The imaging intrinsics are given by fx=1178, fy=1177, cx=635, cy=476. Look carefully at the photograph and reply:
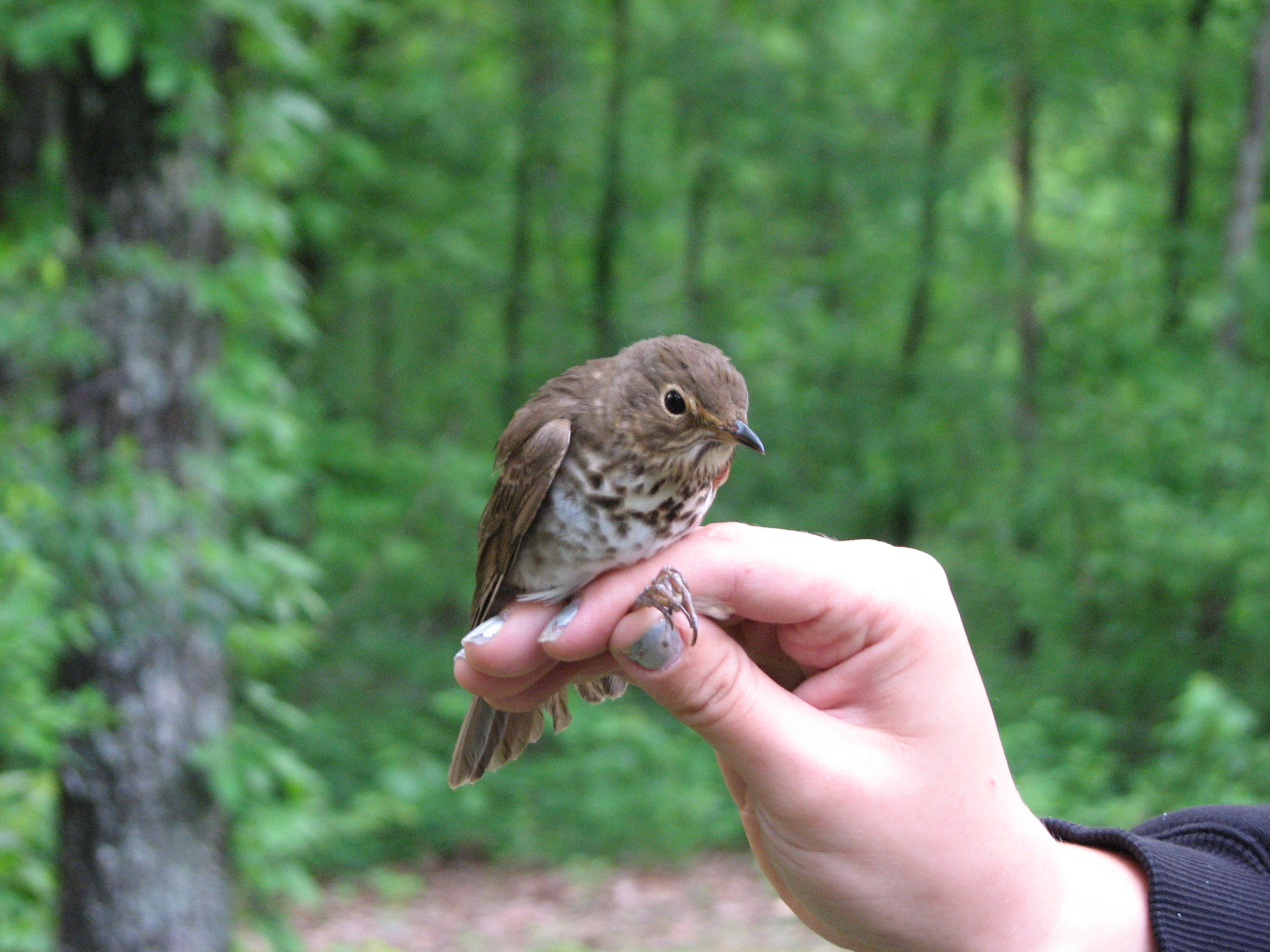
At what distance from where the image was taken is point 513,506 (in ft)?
8.23

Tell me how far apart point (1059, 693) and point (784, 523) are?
2.47 metres

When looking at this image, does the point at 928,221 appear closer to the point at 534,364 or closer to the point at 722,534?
the point at 534,364

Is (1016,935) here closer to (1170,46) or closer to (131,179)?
(131,179)

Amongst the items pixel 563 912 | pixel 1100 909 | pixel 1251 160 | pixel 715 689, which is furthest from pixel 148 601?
pixel 1251 160

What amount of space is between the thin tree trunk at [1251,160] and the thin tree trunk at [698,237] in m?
4.18

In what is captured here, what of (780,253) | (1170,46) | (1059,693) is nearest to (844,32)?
(780,253)

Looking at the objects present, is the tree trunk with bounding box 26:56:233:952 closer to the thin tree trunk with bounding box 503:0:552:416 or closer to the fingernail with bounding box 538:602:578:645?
the fingernail with bounding box 538:602:578:645

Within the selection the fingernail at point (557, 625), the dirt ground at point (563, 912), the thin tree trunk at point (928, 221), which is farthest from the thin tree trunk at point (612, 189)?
the fingernail at point (557, 625)

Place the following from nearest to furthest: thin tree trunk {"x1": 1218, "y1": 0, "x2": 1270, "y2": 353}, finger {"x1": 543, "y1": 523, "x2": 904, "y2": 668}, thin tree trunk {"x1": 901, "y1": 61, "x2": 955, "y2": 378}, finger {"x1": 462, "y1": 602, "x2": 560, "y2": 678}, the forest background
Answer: finger {"x1": 543, "y1": 523, "x2": 904, "y2": 668}, finger {"x1": 462, "y1": 602, "x2": 560, "y2": 678}, the forest background, thin tree trunk {"x1": 1218, "y1": 0, "x2": 1270, "y2": 353}, thin tree trunk {"x1": 901, "y1": 61, "x2": 955, "y2": 378}

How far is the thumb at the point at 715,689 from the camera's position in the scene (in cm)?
183

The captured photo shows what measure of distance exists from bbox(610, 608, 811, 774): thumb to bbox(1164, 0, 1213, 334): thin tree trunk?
9277mm

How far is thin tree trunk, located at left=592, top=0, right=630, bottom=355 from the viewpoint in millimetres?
10133

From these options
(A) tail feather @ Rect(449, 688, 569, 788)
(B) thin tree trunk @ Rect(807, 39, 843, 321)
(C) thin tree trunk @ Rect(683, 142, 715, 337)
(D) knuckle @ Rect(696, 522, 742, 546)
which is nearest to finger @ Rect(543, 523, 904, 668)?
(D) knuckle @ Rect(696, 522, 742, 546)

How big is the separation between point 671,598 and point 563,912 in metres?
6.24
